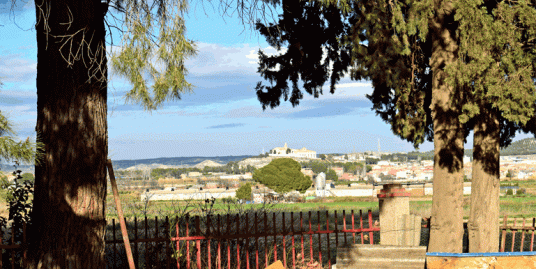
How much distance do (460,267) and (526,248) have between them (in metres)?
7.86

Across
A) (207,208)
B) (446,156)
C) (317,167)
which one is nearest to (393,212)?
(446,156)

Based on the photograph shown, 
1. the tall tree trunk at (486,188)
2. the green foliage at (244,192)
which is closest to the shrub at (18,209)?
the tall tree trunk at (486,188)

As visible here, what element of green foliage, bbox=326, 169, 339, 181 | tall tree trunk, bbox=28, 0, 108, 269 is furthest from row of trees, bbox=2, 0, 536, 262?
green foliage, bbox=326, 169, 339, 181

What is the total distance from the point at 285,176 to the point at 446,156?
70385 mm

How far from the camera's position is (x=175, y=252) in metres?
5.79

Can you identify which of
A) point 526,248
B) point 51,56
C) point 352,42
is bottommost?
point 526,248

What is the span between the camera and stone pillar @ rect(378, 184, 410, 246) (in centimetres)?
484

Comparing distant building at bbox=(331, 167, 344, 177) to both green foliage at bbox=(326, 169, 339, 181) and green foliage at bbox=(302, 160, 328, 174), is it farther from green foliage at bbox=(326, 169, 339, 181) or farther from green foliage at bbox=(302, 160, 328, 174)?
green foliage at bbox=(326, 169, 339, 181)

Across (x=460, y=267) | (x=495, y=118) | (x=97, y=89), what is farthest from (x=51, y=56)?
(x=495, y=118)

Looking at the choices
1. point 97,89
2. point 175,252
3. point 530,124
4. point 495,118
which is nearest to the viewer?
point 97,89

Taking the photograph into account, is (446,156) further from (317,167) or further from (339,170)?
(339,170)

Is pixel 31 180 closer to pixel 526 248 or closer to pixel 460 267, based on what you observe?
pixel 460 267

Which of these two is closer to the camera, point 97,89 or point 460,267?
point 460,267

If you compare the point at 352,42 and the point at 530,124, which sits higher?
the point at 352,42
